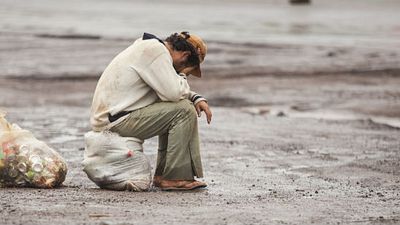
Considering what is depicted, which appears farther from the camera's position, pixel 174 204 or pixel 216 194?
pixel 216 194

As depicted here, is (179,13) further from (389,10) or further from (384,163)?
(384,163)

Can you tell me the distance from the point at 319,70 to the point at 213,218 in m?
11.9

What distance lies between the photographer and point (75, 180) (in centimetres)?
896

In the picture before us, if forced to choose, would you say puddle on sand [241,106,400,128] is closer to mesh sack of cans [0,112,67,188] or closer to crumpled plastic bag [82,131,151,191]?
crumpled plastic bag [82,131,151,191]

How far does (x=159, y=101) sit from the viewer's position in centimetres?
830

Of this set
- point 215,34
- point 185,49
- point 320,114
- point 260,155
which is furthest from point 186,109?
point 215,34

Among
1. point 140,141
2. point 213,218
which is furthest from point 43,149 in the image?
point 213,218

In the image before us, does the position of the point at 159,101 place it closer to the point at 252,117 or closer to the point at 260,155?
the point at 260,155

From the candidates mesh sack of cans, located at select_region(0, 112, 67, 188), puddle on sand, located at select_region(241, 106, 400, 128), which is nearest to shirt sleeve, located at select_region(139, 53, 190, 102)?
mesh sack of cans, located at select_region(0, 112, 67, 188)

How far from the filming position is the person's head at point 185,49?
8.29 metres

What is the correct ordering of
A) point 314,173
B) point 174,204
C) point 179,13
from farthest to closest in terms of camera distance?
point 179,13 → point 314,173 → point 174,204

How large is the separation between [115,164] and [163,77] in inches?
28.1

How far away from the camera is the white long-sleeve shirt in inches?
319

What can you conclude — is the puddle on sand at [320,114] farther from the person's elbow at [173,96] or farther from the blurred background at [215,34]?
the person's elbow at [173,96]
